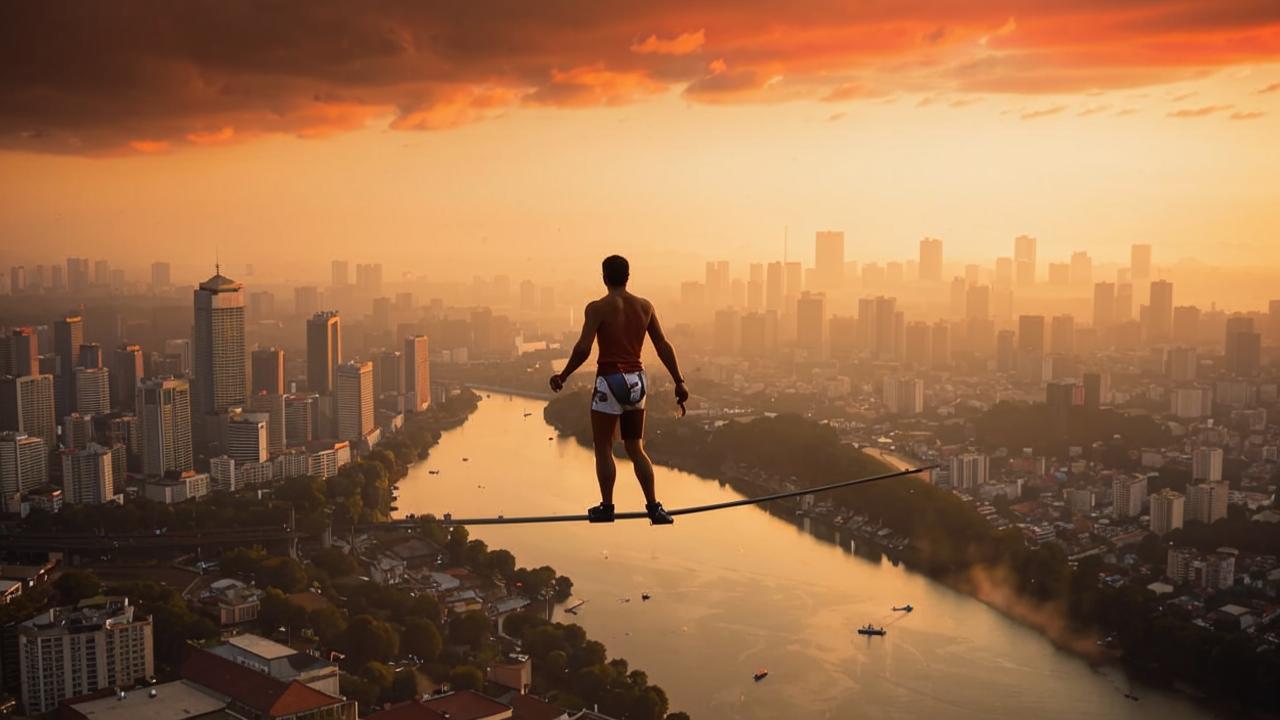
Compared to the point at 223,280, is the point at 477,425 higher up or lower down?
lower down

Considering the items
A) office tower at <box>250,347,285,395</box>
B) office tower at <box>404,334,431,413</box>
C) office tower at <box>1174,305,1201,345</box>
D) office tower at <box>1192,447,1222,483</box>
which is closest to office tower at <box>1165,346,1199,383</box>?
office tower at <box>1174,305,1201,345</box>

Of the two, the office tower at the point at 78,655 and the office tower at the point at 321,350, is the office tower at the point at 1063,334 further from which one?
the office tower at the point at 78,655

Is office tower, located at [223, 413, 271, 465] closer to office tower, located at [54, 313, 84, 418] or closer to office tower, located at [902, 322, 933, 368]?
Result: office tower, located at [54, 313, 84, 418]

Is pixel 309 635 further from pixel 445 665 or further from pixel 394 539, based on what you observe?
pixel 394 539

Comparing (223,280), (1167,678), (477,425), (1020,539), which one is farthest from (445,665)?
(477,425)

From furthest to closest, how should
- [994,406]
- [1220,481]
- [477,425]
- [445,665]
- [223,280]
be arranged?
[477,425], [994,406], [223,280], [1220,481], [445,665]

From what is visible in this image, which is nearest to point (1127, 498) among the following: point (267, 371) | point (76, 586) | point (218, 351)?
point (76, 586)

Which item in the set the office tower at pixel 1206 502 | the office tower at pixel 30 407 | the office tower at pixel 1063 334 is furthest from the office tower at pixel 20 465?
the office tower at pixel 1063 334
